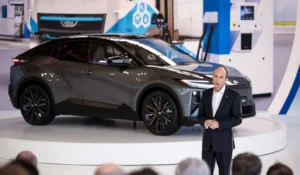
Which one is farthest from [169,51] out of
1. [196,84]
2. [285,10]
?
[285,10]

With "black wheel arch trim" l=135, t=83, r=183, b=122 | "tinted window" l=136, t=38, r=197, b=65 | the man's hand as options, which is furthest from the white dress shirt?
"tinted window" l=136, t=38, r=197, b=65

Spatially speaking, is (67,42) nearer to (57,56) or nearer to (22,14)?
(57,56)

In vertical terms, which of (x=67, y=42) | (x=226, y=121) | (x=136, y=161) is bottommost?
(x=136, y=161)

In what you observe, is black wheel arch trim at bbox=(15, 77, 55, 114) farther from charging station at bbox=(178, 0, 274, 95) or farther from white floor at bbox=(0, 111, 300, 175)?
charging station at bbox=(178, 0, 274, 95)

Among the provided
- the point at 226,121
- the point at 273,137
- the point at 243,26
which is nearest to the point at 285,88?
the point at 243,26

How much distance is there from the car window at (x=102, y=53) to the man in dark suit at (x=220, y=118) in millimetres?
3234

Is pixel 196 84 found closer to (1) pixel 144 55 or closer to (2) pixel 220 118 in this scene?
(1) pixel 144 55

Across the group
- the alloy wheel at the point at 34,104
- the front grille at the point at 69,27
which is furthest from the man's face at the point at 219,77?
the front grille at the point at 69,27

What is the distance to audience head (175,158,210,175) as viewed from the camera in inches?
152

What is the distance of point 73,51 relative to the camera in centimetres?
967

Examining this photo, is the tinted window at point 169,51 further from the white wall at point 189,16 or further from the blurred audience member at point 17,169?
the blurred audience member at point 17,169

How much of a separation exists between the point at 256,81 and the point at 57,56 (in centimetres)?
492

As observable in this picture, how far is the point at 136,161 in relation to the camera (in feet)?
27.9

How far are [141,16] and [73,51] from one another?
362cm
